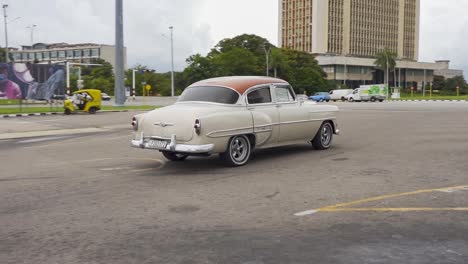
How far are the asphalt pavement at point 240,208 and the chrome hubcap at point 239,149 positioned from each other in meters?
0.32

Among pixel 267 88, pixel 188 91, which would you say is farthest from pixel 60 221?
pixel 267 88

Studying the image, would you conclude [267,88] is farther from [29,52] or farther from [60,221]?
[29,52]

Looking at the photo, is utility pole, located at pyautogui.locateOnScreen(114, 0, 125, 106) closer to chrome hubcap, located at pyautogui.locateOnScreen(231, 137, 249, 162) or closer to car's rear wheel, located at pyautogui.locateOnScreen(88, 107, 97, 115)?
car's rear wheel, located at pyautogui.locateOnScreen(88, 107, 97, 115)

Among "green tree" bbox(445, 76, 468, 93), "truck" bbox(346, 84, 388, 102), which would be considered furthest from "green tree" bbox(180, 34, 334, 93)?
"green tree" bbox(445, 76, 468, 93)

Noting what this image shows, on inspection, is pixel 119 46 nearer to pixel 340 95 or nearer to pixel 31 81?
pixel 31 81

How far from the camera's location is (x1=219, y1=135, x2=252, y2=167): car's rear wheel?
966 centimetres

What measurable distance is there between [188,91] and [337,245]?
20.8 ft

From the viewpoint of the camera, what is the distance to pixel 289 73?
9894 centimetres

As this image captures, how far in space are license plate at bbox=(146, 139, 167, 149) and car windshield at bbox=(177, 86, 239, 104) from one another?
1274mm

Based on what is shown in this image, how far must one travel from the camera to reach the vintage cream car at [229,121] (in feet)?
30.2

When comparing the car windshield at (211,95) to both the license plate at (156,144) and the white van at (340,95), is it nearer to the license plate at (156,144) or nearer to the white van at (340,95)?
the license plate at (156,144)

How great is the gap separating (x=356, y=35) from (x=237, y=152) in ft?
527

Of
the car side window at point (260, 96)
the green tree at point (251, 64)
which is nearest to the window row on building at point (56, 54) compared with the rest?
the green tree at point (251, 64)

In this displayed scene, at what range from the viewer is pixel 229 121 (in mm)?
9570
